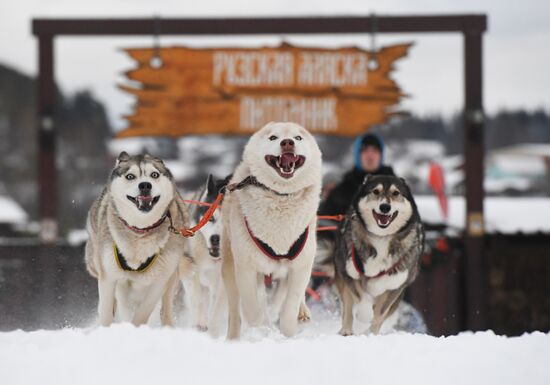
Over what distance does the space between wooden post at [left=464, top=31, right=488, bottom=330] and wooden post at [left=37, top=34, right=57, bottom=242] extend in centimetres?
427

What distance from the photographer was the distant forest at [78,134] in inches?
829

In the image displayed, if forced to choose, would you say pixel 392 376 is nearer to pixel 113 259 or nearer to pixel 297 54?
pixel 113 259

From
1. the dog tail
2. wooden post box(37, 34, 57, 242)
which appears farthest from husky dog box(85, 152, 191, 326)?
wooden post box(37, 34, 57, 242)

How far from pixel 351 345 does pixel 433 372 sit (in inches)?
18.2

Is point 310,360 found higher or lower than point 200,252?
lower

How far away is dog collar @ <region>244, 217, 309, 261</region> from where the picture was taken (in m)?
3.48

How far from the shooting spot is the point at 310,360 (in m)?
3.06

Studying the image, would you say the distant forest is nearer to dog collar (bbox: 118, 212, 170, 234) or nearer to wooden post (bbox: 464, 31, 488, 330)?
wooden post (bbox: 464, 31, 488, 330)

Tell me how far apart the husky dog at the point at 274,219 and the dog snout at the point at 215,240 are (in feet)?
1.58

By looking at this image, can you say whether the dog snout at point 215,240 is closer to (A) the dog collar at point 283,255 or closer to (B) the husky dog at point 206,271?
(B) the husky dog at point 206,271

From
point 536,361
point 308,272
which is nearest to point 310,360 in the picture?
point 308,272

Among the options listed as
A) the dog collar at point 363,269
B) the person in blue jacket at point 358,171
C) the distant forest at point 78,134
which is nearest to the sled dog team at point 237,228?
the dog collar at point 363,269

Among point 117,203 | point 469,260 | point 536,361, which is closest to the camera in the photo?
point 536,361

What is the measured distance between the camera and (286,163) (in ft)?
11.0
